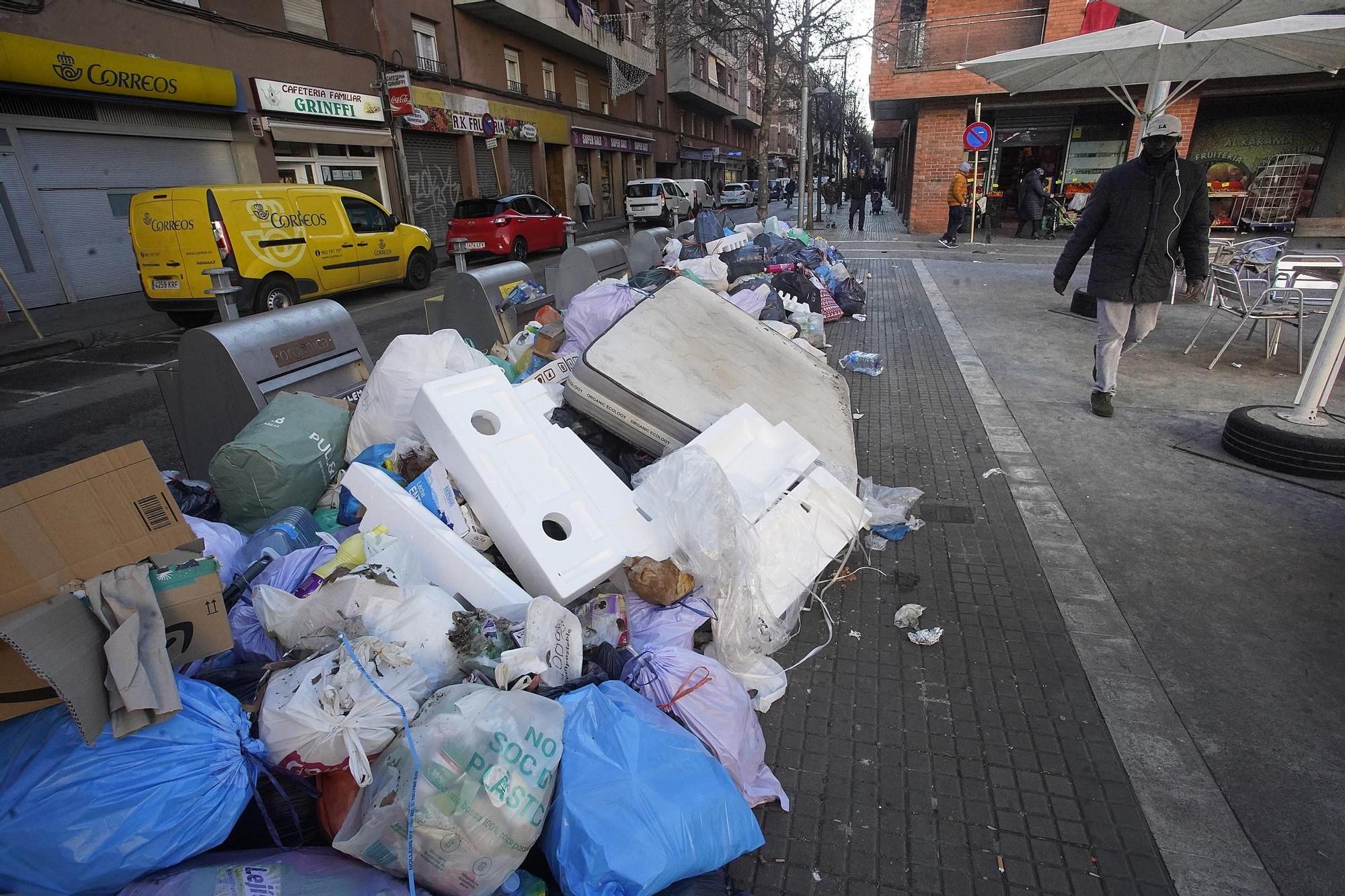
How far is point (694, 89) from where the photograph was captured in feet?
124

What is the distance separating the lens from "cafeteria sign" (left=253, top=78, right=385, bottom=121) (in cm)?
1424

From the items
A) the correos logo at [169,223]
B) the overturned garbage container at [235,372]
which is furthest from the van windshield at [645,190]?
the overturned garbage container at [235,372]

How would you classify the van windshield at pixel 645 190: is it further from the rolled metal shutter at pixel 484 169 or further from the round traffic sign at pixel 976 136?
the round traffic sign at pixel 976 136

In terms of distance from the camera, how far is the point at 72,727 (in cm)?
151

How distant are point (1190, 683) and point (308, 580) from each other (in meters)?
3.19

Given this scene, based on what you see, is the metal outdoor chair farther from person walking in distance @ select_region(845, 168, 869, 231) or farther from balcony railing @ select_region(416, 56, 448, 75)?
balcony railing @ select_region(416, 56, 448, 75)

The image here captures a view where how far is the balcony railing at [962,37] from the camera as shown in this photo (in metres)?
16.2

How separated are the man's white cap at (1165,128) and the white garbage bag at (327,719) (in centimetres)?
548

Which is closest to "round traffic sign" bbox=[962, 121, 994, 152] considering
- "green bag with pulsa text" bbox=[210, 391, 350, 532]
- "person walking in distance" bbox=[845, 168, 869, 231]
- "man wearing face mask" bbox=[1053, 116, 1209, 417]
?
"person walking in distance" bbox=[845, 168, 869, 231]

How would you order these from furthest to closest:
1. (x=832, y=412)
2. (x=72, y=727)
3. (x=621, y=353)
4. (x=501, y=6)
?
(x=501, y=6), (x=832, y=412), (x=621, y=353), (x=72, y=727)

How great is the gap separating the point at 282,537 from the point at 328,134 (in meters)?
16.6

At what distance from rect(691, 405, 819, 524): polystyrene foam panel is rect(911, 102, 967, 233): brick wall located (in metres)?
17.3

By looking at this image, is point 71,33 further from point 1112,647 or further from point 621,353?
point 1112,647

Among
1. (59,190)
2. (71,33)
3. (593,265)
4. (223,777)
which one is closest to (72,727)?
(223,777)
